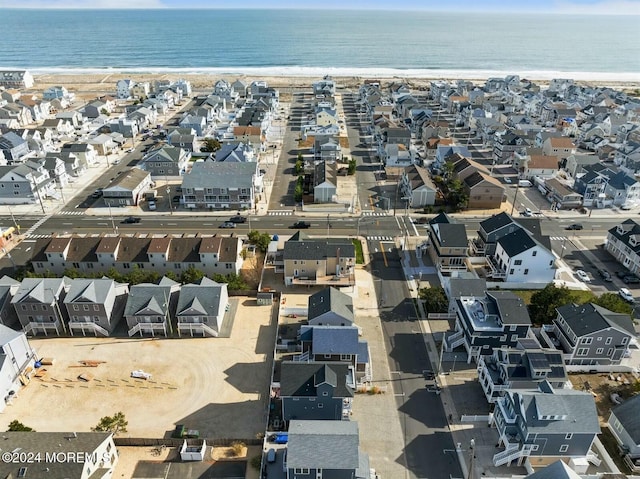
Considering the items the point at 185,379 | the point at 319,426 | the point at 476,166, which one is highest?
the point at 476,166

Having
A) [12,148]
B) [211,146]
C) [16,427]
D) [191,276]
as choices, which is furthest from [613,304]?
[12,148]

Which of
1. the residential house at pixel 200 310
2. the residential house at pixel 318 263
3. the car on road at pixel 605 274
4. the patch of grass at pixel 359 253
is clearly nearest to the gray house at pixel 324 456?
the residential house at pixel 200 310

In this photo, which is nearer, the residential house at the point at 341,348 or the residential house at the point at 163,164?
the residential house at the point at 341,348

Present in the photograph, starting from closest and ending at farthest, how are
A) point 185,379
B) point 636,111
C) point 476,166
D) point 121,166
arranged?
point 185,379, point 476,166, point 121,166, point 636,111

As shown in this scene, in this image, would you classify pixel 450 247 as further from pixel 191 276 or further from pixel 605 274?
pixel 191 276

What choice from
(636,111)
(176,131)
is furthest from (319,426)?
(636,111)

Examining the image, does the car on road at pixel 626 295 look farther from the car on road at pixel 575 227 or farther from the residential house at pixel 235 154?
the residential house at pixel 235 154

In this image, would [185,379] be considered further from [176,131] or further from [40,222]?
[176,131]
